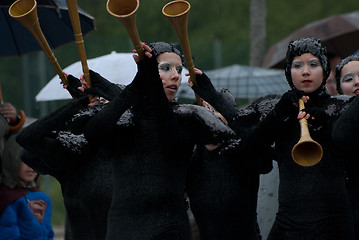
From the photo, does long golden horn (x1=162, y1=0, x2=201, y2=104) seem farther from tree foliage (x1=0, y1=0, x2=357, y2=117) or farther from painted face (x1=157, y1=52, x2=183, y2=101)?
tree foliage (x1=0, y1=0, x2=357, y2=117)

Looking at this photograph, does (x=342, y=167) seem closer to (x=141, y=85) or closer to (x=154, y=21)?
(x=141, y=85)

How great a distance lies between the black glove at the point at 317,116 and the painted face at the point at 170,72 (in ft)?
2.37

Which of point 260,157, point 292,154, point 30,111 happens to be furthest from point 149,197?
point 30,111

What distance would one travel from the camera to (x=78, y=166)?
17.3ft

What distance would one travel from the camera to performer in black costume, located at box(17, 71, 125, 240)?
4645 mm

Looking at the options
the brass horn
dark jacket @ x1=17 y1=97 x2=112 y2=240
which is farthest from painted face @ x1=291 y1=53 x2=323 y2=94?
dark jacket @ x1=17 y1=97 x2=112 y2=240

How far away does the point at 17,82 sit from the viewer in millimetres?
12422

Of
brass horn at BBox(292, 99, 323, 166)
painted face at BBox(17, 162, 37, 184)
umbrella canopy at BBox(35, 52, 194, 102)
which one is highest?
umbrella canopy at BBox(35, 52, 194, 102)

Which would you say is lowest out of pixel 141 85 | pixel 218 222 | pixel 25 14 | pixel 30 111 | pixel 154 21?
pixel 218 222

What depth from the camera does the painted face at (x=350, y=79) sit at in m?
4.98

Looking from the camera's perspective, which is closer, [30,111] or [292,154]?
[292,154]

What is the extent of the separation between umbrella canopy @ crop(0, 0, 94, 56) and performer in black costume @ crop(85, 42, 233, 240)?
2973 mm

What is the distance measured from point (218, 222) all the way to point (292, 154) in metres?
1.00

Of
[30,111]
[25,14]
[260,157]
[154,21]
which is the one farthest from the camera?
[154,21]
